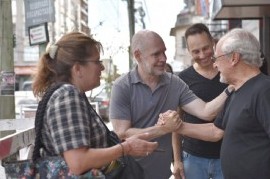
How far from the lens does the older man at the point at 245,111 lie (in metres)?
2.94

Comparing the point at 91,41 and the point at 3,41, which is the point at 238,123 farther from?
the point at 3,41

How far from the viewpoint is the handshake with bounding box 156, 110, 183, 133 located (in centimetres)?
360

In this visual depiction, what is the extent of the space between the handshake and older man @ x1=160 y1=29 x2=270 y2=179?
411 mm

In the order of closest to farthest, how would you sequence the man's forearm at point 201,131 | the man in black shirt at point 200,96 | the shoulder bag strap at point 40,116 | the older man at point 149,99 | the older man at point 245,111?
the shoulder bag strap at point 40,116, the older man at point 245,111, the man's forearm at point 201,131, the older man at point 149,99, the man in black shirt at point 200,96

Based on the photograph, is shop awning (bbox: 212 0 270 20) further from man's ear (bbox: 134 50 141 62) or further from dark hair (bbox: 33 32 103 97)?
dark hair (bbox: 33 32 103 97)

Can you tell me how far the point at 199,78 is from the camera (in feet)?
14.4

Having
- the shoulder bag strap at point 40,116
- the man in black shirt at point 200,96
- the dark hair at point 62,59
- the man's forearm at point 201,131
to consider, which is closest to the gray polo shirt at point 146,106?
the man's forearm at point 201,131

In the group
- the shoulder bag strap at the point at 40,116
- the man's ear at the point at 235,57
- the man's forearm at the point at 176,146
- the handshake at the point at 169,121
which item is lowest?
the man's forearm at the point at 176,146

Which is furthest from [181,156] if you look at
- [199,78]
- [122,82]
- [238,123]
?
[238,123]

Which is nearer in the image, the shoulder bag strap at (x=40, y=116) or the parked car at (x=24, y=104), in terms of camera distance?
the shoulder bag strap at (x=40, y=116)

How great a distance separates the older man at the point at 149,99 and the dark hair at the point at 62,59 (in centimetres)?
111

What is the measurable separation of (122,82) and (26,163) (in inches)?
60.9

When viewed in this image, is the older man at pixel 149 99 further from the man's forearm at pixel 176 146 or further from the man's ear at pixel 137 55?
the man's forearm at pixel 176 146

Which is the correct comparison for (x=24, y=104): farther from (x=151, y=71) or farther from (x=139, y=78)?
(x=151, y=71)
